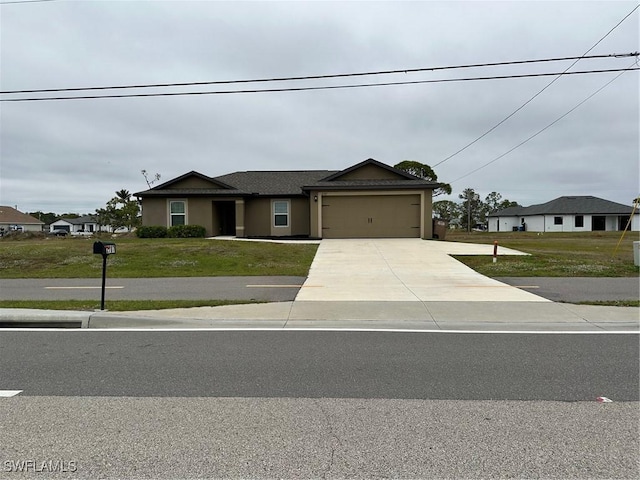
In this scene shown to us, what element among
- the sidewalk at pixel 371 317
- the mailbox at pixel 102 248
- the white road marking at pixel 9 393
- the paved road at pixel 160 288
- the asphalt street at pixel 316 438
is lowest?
the asphalt street at pixel 316 438

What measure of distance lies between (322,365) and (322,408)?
1.24 metres

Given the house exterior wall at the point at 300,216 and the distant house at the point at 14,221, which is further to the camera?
the distant house at the point at 14,221

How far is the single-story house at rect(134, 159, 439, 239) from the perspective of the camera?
2564 cm

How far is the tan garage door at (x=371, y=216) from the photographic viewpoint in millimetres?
25719

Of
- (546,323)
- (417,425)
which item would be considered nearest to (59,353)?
(417,425)

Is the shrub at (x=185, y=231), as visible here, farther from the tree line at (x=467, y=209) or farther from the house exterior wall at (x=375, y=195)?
the tree line at (x=467, y=209)

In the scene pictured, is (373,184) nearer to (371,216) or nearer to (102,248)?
(371,216)

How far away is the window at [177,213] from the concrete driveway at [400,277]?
10708mm

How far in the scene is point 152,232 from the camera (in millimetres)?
25875

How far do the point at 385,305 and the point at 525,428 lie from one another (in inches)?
Answer: 210

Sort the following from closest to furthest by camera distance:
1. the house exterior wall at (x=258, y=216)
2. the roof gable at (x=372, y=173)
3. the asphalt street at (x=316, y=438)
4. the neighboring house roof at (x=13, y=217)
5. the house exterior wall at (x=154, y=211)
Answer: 1. the asphalt street at (x=316, y=438)
2. the roof gable at (x=372, y=173)
3. the house exterior wall at (x=154, y=211)
4. the house exterior wall at (x=258, y=216)
5. the neighboring house roof at (x=13, y=217)

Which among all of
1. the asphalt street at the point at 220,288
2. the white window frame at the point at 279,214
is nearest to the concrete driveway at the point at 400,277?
the asphalt street at the point at 220,288

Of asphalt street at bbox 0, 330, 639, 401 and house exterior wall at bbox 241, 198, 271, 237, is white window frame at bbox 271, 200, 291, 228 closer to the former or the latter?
house exterior wall at bbox 241, 198, 271, 237

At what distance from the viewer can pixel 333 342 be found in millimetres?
6371
